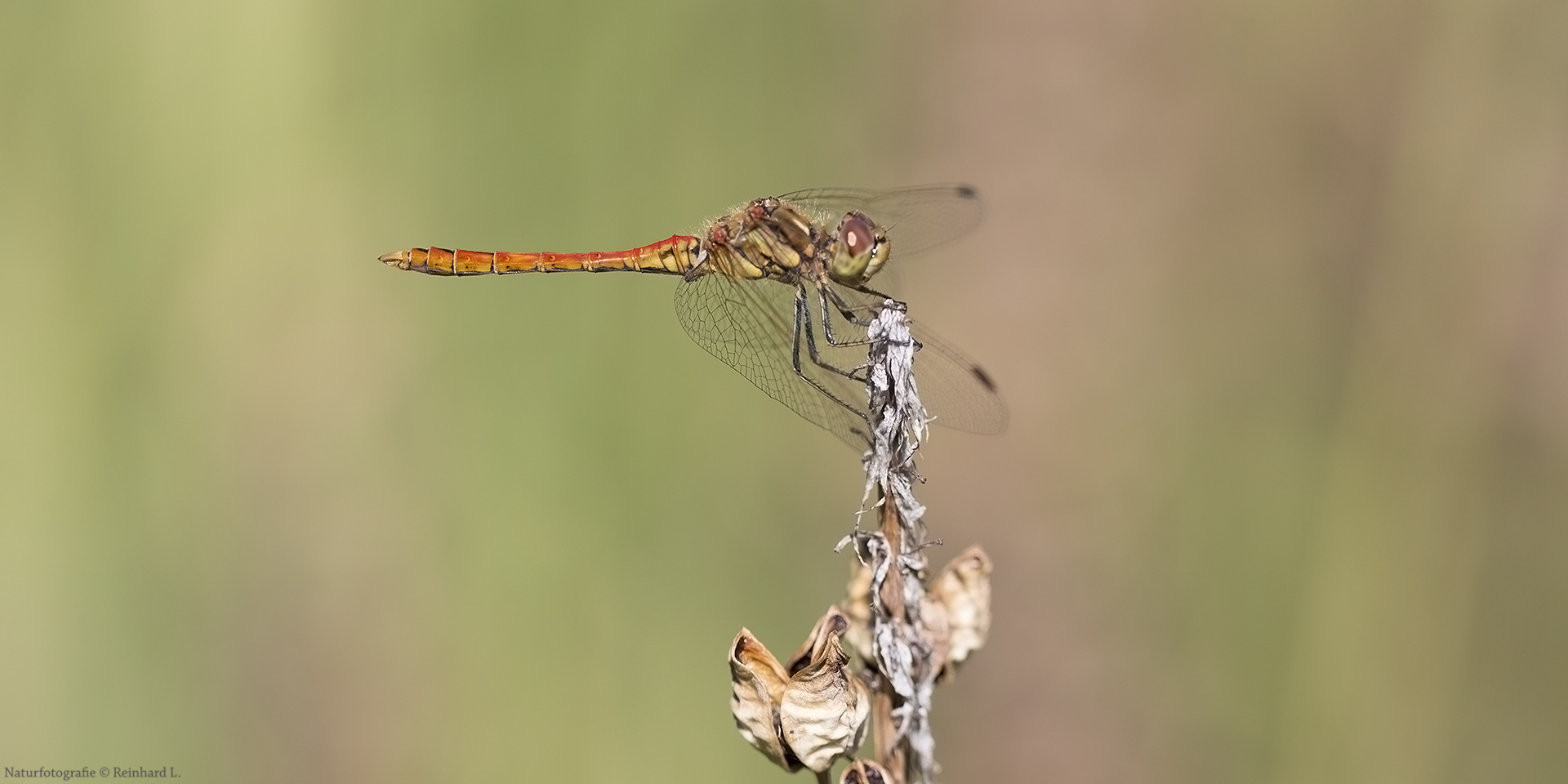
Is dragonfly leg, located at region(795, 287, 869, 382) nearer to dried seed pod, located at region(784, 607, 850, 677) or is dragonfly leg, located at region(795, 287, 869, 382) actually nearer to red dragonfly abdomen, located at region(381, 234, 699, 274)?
red dragonfly abdomen, located at region(381, 234, 699, 274)

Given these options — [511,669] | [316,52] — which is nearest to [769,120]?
[316,52]

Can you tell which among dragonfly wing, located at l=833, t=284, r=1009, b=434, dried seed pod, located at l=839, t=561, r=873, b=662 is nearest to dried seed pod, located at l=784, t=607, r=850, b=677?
dried seed pod, located at l=839, t=561, r=873, b=662

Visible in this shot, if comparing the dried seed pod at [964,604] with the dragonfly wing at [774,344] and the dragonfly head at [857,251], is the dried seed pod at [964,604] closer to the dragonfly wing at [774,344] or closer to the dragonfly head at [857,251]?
the dragonfly wing at [774,344]

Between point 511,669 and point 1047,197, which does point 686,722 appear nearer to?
point 511,669

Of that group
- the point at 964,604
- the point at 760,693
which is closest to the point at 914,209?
the point at 964,604

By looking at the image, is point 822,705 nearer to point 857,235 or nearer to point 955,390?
point 955,390

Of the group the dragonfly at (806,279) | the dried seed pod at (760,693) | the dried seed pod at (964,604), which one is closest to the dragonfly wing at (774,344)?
the dragonfly at (806,279)
